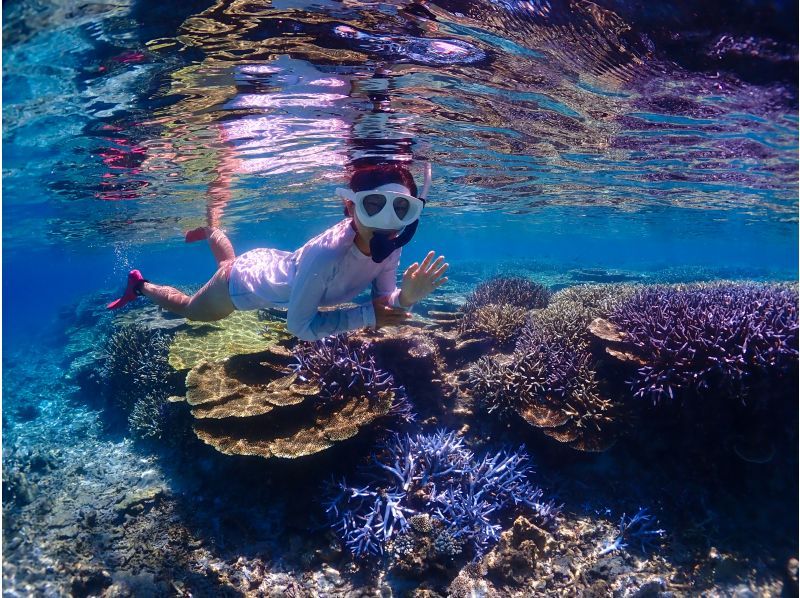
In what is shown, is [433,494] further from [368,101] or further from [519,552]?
[368,101]

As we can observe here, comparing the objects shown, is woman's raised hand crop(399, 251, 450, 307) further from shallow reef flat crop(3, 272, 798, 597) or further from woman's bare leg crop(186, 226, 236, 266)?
woman's bare leg crop(186, 226, 236, 266)

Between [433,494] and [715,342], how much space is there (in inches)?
161

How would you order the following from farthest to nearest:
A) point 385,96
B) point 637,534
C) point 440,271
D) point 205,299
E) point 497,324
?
point 385,96
point 497,324
point 205,299
point 637,534
point 440,271

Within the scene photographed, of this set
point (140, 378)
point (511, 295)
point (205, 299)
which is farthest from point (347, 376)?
point (511, 295)

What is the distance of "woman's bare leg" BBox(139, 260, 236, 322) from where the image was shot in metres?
6.38

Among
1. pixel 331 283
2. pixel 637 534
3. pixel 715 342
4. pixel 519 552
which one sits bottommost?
pixel 519 552

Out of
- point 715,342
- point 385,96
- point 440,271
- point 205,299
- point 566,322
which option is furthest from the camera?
point 385,96

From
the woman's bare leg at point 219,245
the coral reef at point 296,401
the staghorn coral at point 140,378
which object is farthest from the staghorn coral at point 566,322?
the staghorn coral at point 140,378

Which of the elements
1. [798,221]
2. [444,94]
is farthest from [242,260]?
[798,221]

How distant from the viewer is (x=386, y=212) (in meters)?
4.05

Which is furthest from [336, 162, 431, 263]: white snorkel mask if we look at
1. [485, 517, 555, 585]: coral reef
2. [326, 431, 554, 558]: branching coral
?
[485, 517, 555, 585]: coral reef

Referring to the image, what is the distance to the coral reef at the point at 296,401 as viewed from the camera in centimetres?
556

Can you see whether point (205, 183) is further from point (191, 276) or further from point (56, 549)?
point (191, 276)

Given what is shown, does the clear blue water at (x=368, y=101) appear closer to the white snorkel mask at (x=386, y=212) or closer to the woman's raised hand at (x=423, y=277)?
the white snorkel mask at (x=386, y=212)
